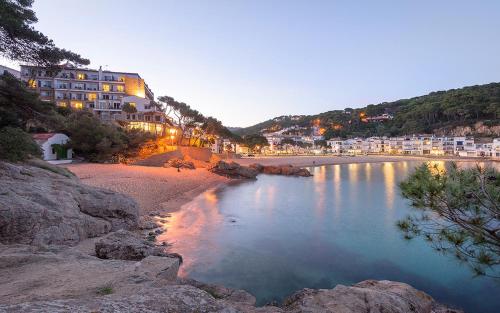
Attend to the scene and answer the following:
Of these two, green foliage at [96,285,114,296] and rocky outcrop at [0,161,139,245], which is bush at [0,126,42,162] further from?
green foliage at [96,285,114,296]

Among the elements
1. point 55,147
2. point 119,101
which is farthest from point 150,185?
point 119,101

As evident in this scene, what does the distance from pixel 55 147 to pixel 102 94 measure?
2959cm

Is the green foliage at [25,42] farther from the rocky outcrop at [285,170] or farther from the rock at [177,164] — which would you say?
the rocky outcrop at [285,170]

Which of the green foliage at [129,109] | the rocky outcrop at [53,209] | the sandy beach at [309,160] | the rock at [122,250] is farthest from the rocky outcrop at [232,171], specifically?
the rock at [122,250]

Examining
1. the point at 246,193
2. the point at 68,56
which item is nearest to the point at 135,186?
the point at 246,193

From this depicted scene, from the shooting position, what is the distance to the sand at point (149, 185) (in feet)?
63.7

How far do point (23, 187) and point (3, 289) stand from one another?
585 centimetres

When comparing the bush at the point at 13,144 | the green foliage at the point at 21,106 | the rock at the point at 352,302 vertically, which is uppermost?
the green foliage at the point at 21,106

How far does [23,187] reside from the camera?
838cm

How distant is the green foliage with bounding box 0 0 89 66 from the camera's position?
25.1ft

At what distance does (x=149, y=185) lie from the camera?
2355cm

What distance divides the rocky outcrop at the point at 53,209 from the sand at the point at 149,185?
16.8ft

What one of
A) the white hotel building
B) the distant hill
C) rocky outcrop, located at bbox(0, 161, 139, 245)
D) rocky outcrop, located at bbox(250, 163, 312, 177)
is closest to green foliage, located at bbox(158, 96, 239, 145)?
rocky outcrop, located at bbox(250, 163, 312, 177)

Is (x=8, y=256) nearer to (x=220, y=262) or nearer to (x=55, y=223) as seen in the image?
(x=55, y=223)
